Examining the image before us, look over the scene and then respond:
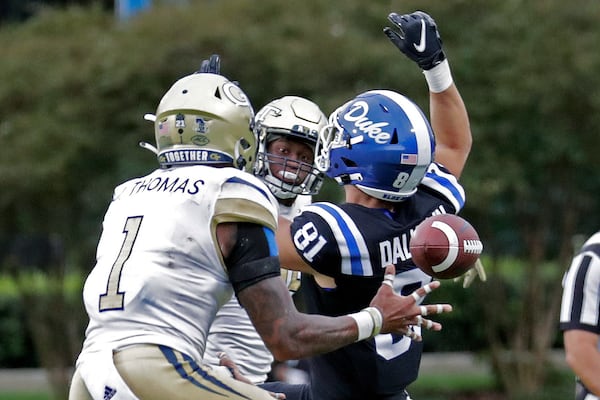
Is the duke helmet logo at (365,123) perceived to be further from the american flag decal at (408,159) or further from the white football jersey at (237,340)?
the white football jersey at (237,340)

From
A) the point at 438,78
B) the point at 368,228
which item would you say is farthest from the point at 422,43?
the point at 368,228

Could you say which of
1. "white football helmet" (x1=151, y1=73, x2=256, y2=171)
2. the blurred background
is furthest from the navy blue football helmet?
the blurred background

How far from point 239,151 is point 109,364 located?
938 mm

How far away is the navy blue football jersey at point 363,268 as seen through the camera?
14.6ft

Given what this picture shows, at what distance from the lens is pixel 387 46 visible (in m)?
11.7

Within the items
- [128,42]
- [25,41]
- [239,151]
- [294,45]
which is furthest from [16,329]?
[239,151]

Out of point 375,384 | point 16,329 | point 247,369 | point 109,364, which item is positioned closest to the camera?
point 109,364

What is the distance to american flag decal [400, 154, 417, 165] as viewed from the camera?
4566mm

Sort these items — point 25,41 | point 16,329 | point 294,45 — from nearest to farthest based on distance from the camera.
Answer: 1. point 294,45
2. point 25,41
3. point 16,329

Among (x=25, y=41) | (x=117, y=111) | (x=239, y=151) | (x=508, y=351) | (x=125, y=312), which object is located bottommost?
(x=508, y=351)

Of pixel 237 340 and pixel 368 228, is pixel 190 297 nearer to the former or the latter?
pixel 368 228

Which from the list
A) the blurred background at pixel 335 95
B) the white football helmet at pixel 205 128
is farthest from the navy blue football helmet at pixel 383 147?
the blurred background at pixel 335 95

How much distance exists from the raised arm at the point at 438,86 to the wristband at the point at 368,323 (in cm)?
137

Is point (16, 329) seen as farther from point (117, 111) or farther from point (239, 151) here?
point (239, 151)
